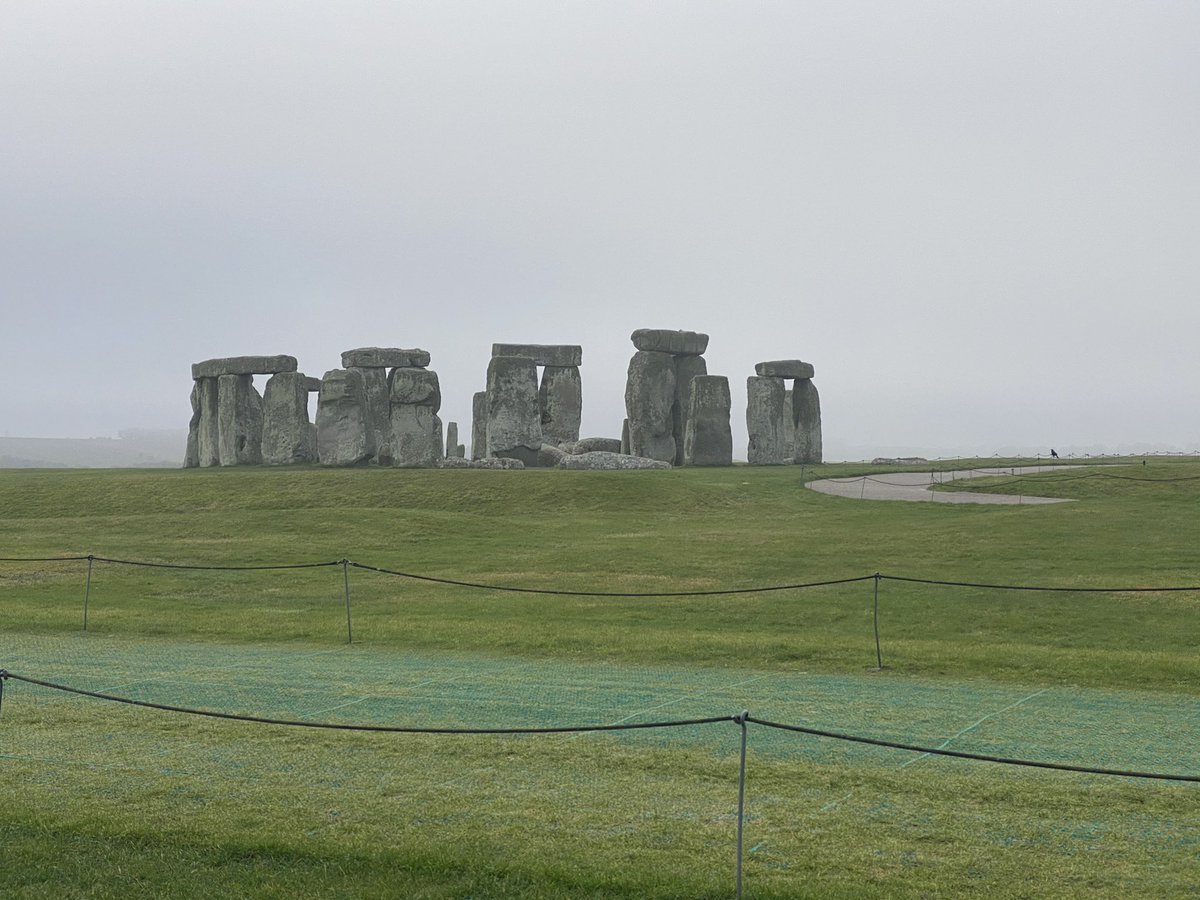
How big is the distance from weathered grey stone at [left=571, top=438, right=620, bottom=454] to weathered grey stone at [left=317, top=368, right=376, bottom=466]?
277 inches

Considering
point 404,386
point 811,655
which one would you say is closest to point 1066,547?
point 811,655

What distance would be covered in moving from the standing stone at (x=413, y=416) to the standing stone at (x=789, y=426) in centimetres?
1202

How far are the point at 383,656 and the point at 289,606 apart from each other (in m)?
4.88

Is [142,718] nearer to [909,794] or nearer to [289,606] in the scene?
[909,794]

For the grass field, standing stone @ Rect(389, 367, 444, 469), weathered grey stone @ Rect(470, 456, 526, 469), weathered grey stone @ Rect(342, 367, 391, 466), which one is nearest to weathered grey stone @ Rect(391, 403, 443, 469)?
standing stone @ Rect(389, 367, 444, 469)

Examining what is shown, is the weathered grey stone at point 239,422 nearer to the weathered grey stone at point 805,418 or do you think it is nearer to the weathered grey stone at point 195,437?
the weathered grey stone at point 195,437

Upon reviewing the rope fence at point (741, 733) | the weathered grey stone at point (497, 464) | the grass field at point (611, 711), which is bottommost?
the grass field at point (611, 711)

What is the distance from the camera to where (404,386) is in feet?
124

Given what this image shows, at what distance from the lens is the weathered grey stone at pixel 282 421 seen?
4094 centimetres

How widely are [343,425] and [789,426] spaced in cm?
1485

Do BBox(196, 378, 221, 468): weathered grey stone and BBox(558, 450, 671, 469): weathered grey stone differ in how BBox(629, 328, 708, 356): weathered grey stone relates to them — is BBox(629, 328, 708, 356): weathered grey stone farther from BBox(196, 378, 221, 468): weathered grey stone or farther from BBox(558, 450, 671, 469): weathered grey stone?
BBox(196, 378, 221, 468): weathered grey stone

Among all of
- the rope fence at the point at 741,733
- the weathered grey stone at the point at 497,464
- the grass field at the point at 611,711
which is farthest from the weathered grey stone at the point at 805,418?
the rope fence at the point at 741,733

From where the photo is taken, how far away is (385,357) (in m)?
40.8

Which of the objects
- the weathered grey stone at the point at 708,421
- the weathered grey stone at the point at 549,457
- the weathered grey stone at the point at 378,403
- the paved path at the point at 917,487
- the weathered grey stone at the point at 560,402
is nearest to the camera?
the paved path at the point at 917,487
